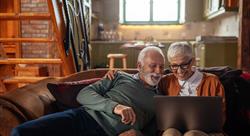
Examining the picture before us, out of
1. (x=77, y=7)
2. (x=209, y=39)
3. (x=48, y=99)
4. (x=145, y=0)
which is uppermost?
(x=145, y=0)

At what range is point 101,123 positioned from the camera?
76.2 inches

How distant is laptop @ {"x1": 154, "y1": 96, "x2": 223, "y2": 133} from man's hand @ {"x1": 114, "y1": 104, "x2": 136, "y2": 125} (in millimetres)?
148

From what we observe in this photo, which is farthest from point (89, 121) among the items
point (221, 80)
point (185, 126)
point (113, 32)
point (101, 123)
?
point (113, 32)

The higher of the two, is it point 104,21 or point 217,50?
point 104,21

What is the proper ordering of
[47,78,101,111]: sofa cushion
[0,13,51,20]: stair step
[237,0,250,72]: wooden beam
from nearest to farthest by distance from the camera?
[47,78,101,111]: sofa cushion < [0,13,51,20]: stair step < [237,0,250,72]: wooden beam

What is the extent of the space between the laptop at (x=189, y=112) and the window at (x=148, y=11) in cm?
700

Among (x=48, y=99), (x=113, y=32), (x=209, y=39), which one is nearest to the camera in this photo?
(x=48, y=99)

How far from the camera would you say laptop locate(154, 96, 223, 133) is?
1.64 metres

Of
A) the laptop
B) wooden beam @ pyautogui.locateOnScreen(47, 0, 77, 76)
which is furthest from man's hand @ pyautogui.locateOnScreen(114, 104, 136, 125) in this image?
wooden beam @ pyautogui.locateOnScreen(47, 0, 77, 76)

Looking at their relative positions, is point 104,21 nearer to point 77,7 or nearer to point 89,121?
point 77,7

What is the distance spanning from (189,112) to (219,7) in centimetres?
462

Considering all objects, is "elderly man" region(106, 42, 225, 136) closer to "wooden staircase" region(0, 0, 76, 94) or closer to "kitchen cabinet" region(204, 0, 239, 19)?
"wooden staircase" region(0, 0, 76, 94)

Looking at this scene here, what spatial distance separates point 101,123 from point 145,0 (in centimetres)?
709

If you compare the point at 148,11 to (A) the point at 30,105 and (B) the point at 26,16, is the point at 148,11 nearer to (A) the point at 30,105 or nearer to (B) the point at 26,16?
(B) the point at 26,16
